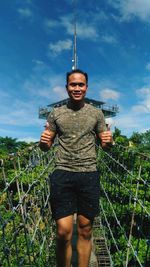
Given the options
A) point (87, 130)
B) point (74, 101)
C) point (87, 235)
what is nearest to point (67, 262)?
point (87, 235)

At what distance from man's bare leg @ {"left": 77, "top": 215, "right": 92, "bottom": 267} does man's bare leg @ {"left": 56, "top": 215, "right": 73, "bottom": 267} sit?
3.3 inches

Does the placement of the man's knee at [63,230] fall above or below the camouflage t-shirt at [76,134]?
below

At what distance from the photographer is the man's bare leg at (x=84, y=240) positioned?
2311mm

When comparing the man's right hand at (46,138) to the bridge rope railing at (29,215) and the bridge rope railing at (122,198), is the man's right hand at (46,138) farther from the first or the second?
the bridge rope railing at (122,198)

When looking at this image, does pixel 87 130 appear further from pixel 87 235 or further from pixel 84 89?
pixel 87 235

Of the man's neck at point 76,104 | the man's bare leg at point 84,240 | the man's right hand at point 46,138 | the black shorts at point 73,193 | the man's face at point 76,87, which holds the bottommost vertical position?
the man's bare leg at point 84,240

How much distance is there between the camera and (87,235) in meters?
2.32

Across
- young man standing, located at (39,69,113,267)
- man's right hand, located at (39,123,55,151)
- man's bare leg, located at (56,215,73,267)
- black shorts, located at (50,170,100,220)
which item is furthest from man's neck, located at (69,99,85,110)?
man's bare leg, located at (56,215,73,267)

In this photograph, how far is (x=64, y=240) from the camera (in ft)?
7.34

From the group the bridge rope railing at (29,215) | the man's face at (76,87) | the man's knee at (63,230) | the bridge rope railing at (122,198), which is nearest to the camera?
the bridge rope railing at (29,215)

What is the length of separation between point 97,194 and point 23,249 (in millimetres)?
7229

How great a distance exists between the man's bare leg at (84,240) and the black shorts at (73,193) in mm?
40

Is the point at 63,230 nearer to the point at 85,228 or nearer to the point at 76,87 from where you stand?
the point at 85,228

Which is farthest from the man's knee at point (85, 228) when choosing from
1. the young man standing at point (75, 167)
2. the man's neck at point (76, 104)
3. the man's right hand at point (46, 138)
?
the man's neck at point (76, 104)
